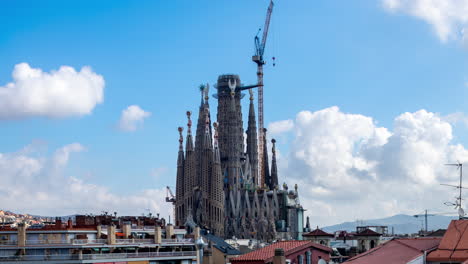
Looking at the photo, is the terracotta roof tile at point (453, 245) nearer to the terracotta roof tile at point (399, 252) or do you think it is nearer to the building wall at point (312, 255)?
the terracotta roof tile at point (399, 252)

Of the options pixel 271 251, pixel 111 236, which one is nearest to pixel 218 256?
pixel 111 236

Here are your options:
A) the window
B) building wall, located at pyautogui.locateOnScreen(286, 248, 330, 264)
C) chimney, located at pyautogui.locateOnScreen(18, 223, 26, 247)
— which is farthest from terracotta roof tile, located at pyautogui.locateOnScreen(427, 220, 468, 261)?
chimney, located at pyautogui.locateOnScreen(18, 223, 26, 247)

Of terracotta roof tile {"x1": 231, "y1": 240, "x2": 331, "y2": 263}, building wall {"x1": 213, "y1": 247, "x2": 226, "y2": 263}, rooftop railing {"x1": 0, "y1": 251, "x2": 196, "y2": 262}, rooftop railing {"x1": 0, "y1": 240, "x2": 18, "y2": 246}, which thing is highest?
rooftop railing {"x1": 0, "y1": 240, "x2": 18, "y2": 246}

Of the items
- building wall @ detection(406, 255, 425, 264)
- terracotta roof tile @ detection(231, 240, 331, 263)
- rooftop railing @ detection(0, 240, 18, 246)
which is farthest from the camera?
rooftop railing @ detection(0, 240, 18, 246)

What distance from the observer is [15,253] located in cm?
6956

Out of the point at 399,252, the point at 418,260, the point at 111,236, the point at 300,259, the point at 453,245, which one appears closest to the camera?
the point at 418,260

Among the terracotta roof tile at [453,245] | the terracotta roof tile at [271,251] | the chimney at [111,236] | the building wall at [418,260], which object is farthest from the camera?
the chimney at [111,236]

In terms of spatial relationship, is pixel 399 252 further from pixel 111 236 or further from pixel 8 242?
pixel 8 242

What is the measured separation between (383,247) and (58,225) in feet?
117

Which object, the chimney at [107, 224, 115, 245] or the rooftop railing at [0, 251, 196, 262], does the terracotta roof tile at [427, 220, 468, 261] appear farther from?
the chimney at [107, 224, 115, 245]

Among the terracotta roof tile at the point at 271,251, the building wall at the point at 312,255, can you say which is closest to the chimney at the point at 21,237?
the terracotta roof tile at the point at 271,251

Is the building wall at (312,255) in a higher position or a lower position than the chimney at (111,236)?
lower

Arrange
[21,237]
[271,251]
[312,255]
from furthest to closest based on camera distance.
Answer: [21,237]
[312,255]
[271,251]

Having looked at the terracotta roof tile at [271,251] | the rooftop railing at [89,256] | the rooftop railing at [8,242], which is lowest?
the rooftop railing at [89,256]
